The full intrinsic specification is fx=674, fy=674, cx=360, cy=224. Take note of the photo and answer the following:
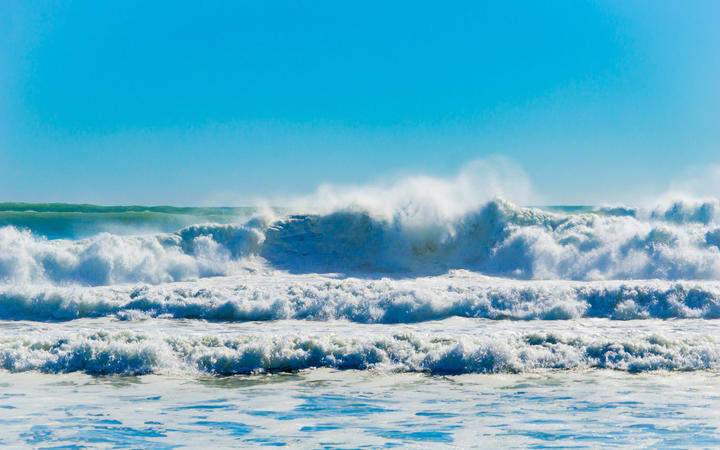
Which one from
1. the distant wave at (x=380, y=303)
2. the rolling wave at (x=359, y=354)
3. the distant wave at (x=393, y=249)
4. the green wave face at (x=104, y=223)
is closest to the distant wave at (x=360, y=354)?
the rolling wave at (x=359, y=354)

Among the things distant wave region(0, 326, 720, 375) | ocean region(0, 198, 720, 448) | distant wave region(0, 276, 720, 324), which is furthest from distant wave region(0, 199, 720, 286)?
distant wave region(0, 326, 720, 375)

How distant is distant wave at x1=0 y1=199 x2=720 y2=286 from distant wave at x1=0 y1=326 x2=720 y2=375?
28.4 feet

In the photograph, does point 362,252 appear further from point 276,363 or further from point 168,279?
point 276,363

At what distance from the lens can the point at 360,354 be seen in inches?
341

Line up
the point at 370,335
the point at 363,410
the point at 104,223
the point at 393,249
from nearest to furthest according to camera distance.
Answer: the point at 363,410 < the point at 370,335 < the point at 393,249 < the point at 104,223

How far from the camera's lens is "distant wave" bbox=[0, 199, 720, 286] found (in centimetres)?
1744

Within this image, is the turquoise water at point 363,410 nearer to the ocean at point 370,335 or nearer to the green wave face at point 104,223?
the ocean at point 370,335

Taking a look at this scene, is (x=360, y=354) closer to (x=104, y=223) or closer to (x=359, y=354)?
(x=359, y=354)

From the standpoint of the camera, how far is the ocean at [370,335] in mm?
6055

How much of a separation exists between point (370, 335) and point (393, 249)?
995 cm

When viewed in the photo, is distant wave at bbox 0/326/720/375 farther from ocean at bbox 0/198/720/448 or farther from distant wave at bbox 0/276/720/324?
distant wave at bbox 0/276/720/324

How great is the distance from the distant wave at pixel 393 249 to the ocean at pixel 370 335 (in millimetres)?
57

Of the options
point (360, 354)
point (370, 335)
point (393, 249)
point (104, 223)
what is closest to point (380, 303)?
point (370, 335)

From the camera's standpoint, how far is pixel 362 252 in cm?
1964
